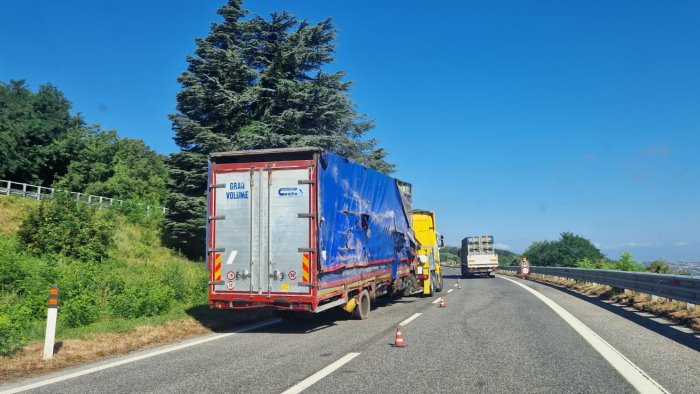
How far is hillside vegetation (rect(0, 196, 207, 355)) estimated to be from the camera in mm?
Answer: 10188

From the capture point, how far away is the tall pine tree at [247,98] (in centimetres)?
2583

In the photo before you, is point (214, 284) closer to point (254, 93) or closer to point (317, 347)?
point (317, 347)

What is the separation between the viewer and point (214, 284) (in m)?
9.80

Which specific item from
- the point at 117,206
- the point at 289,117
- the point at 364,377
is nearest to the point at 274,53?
the point at 289,117

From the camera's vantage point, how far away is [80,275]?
15.1 metres

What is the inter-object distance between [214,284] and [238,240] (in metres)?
1.01

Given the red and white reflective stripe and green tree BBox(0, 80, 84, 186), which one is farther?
green tree BBox(0, 80, 84, 186)

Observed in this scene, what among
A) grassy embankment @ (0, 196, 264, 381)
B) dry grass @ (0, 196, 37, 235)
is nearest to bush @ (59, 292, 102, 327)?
grassy embankment @ (0, 196, 264, 381)

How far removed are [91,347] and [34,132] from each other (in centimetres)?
4829

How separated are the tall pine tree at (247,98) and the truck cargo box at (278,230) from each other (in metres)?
15.1

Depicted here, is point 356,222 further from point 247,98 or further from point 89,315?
point 247,98

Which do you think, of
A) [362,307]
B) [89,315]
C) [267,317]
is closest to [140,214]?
[89,315]

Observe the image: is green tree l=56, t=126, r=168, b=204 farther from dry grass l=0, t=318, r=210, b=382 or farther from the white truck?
dry grass l=0, t=318, r=210, b=382

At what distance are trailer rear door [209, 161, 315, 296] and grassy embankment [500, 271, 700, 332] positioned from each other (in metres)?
7.79
